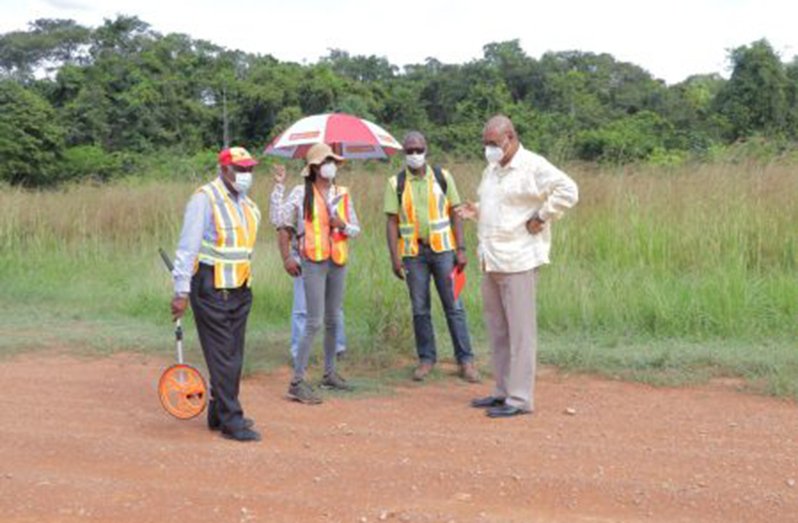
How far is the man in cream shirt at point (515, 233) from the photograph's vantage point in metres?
5.31

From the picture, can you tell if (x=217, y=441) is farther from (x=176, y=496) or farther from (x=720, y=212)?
(x=720, y=212)

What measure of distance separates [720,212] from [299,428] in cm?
662

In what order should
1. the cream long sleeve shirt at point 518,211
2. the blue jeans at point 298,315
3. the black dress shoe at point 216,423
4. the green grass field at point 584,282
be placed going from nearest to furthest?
the black dress shoe at point 216,423, the cream long sleeve shirt at point 518,211, the blue jeans at point 298,315, the green grass field at point 584,282

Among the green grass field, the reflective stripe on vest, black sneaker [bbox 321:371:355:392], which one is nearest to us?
black sneaker [bbox 321:371:355:392]

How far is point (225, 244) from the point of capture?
16.3 feet

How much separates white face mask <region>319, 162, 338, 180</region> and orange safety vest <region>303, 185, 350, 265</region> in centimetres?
11

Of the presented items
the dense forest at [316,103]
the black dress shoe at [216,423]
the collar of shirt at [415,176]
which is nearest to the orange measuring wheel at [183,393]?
the black dress shoe at [216,423]

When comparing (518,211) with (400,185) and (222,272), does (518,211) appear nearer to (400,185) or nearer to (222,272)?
(400,185)

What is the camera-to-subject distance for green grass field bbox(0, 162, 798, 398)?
7.04 m

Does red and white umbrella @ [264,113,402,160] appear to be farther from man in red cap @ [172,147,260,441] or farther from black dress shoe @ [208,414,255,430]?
black dress shoe @ [208,414,255,430]

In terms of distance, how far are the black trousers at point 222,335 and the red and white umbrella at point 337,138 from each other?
228 centimetres

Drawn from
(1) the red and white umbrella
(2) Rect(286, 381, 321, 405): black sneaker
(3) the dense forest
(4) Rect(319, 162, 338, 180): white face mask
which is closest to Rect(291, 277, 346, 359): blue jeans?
(2) Rect(286, 381, 321, 405): black sneaker

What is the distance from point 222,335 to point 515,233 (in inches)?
72.9

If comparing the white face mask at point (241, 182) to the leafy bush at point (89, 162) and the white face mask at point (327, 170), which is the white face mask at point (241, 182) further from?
the leafy bush at point (89, 162)
